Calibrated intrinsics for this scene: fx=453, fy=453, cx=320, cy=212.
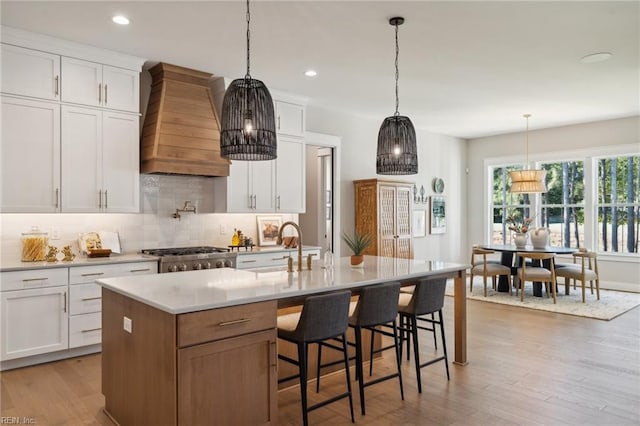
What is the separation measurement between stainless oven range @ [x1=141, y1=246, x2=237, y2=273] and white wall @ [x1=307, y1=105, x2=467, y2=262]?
2.46 metres

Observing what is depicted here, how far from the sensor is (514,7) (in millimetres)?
3520

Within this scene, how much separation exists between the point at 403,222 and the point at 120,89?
15.2ft

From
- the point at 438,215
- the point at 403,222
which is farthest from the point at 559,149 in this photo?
the point at 403,222

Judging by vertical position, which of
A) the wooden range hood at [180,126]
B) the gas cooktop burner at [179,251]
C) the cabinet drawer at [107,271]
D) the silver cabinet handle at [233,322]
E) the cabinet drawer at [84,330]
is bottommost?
the cabinet drawer at [84,330]

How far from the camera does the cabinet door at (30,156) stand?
3900 mm

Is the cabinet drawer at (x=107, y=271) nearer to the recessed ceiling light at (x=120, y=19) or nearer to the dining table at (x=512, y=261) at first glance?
the recessed ceiling light at (x=120, y=19)

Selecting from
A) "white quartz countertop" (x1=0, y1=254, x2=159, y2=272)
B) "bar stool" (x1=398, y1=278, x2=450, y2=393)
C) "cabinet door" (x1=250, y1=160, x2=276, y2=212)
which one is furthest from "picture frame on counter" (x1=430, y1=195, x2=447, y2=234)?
"white quartz countertop" (x1=0, y1=254, x2=159, y2=272)

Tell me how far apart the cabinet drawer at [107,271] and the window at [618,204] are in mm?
7464

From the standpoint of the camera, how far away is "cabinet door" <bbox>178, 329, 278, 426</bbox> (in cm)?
226

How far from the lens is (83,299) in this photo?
414cm

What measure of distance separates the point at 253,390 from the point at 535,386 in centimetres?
224

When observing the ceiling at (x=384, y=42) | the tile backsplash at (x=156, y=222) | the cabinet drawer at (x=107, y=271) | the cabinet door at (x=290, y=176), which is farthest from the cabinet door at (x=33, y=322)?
the cabinet door at (x=290, y=176)

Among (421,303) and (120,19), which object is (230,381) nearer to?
(421,303)

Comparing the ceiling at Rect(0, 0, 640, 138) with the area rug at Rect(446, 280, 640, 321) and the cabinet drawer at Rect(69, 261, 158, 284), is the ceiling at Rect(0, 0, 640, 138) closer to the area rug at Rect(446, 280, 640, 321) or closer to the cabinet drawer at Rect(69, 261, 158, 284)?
the cabinet drawer at Rect(69, 261, 158, 284)
